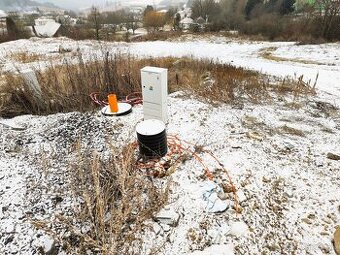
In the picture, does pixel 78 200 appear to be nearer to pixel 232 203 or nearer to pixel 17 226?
pixel 17 226

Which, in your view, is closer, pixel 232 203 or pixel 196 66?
pixel 232 203

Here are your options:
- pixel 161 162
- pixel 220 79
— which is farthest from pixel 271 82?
pixel 161 162

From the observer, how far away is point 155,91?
129 inches

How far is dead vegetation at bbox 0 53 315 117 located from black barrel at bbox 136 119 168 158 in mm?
1790

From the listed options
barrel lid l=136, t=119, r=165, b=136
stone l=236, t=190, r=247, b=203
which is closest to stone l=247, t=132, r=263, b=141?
stone l=236, t=190, r=247, b=203

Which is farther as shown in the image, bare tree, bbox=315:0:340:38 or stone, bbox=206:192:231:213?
bare tree, bbox=315:0:340:38

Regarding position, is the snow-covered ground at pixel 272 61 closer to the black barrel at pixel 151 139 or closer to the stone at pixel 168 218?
the black barrel at pixel 151 139

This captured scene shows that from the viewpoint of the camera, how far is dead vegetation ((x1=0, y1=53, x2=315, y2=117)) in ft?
13.1

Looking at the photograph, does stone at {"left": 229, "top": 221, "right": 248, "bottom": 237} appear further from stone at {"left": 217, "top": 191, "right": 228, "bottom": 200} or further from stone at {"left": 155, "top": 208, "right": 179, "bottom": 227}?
stone at {"left": 155, "top": 208, "right": 179, "bottom": 227}

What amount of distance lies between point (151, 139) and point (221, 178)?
88 centimetres

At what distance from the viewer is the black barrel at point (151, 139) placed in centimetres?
261

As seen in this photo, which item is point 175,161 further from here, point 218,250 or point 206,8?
point 206,8

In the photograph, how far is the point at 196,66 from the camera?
7.13 meters

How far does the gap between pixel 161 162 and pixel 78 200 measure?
0.98 m
